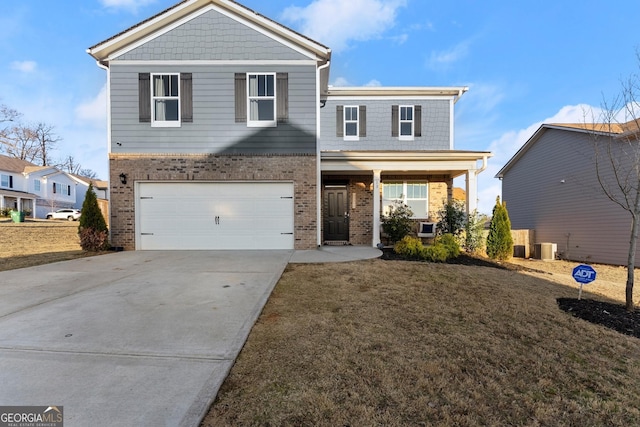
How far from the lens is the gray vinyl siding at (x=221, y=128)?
902 cm

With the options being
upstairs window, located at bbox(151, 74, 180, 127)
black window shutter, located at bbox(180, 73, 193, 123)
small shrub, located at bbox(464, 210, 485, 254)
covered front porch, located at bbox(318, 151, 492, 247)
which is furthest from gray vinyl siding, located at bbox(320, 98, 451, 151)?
upstairs window, located at bbox(151, 74, 180, 127)

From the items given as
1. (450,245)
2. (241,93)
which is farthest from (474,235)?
(241,93)

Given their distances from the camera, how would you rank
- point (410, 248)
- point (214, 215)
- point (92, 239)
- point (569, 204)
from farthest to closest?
point (569, 204) < point (214, 215) < point (92, 239) < point (410, 248)

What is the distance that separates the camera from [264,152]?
9.06 m

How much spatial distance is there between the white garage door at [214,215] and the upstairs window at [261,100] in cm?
189

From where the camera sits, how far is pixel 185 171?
355 inches

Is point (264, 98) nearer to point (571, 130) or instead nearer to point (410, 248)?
point (410, 248)

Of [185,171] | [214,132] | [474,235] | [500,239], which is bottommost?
[500,239]

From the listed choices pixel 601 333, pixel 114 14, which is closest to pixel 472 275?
pixel 601 333

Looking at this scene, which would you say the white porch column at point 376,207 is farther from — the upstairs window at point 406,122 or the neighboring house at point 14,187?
the neighboring house at point 14,187

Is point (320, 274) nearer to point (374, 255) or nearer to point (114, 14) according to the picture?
point (374, 255)

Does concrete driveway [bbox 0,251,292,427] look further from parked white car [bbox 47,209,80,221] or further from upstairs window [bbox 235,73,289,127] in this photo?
parked white car [bbox 47,209,80,221]

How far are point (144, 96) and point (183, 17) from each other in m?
2.66

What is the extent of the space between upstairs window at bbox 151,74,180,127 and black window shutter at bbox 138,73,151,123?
130mm
